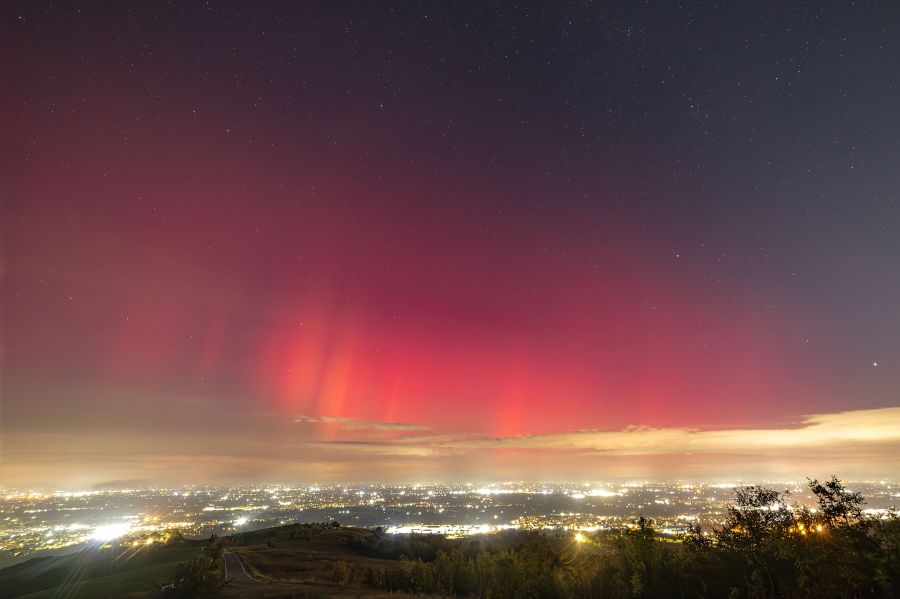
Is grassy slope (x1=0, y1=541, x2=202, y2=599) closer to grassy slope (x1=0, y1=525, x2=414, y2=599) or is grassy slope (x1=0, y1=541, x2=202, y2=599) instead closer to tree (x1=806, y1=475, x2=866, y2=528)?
grassy slope (x1=0, y1=525, x2=414, y2=599)

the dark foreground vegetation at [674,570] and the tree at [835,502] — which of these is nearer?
the dark foreground vegetation at [674,570]

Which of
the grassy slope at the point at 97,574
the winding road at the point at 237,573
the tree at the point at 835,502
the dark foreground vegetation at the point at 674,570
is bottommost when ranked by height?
the grassy slope at the point at 97,574

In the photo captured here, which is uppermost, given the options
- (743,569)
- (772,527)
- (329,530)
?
(772,527)

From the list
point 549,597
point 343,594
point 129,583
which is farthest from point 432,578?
point 129,583

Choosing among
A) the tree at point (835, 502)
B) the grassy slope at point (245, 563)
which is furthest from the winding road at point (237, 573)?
the tree at point (835, 502)

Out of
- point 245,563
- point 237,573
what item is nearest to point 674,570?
point 237,573

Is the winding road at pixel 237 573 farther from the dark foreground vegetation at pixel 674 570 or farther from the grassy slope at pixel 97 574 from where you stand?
the grassy slope at pixel 97 574

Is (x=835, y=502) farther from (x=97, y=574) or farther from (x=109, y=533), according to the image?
(x=109, y=533)

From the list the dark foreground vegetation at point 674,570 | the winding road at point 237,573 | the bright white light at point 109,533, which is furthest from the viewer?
the bright white light at point 109,533

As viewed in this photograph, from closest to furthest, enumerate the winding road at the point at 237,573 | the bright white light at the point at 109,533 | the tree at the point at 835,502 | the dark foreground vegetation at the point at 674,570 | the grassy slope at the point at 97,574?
the dark foreground vegetation at the point at 674,570, the tree at the point at 835,502, the winding road at the point at 237,573, the grassy slope at the point at 97,574, the bright white light at the point at 109,533

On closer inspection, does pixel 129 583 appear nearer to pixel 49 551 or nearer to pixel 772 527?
pixel 772 527

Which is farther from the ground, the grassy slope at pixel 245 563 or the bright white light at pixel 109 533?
the grassy slope at pixel 245 563
